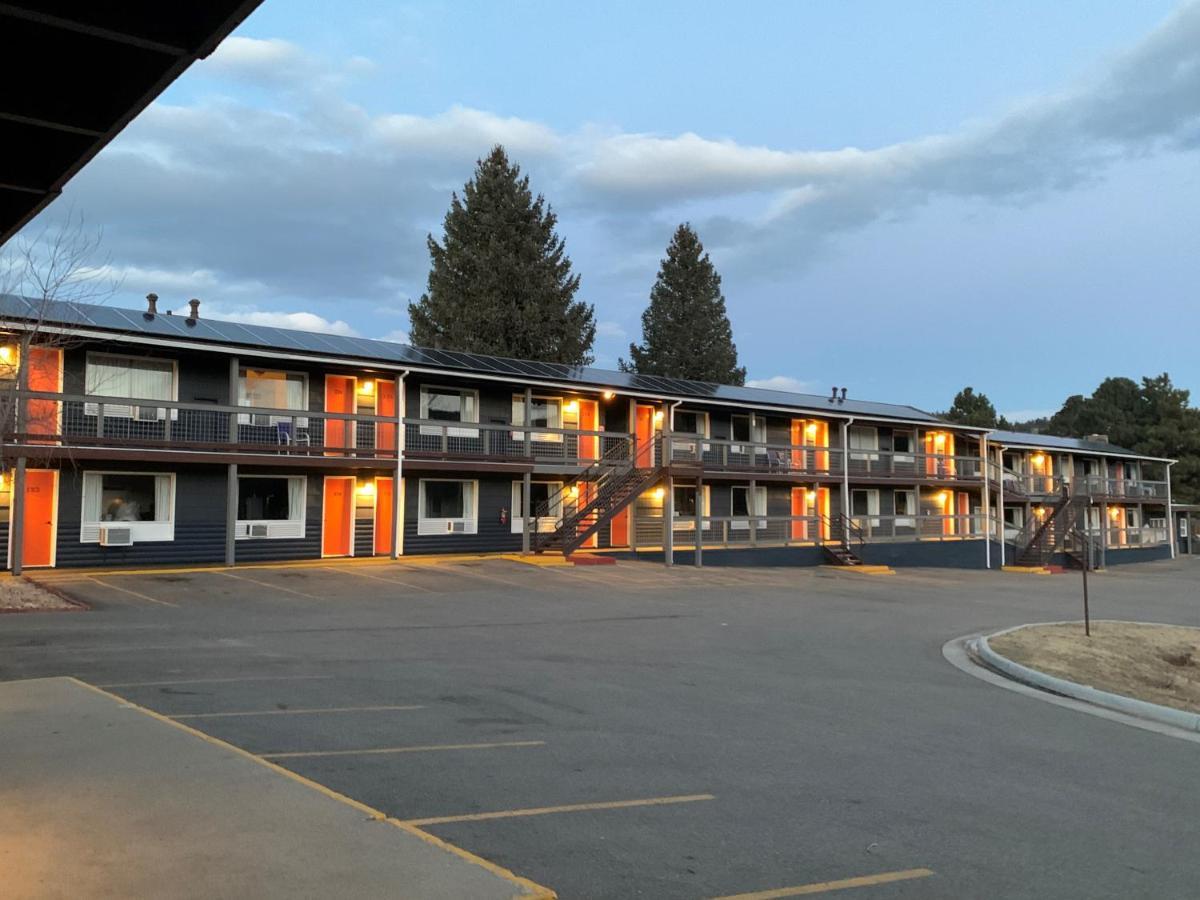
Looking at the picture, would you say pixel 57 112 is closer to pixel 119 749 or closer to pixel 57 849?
pixel 57 849

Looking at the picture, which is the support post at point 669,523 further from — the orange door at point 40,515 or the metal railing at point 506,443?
the orange door at point 40,515

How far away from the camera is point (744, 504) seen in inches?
1425

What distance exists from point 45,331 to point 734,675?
594 inches

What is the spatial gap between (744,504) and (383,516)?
15010mm

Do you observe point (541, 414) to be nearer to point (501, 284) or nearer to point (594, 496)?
point (594, 496)

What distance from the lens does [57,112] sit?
4.52 m

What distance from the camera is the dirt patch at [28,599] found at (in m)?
14.8

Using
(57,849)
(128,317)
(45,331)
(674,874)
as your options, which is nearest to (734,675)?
(674,874)

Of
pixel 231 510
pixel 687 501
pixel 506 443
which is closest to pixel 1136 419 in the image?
pixel 687 501

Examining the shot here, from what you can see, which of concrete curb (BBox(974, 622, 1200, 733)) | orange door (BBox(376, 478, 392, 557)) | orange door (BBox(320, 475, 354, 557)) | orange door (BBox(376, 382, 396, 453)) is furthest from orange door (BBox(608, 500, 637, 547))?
concrete curb (BBox(974, 622, 1200, 733))

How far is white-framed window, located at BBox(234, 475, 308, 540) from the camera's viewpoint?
24266 millimetres

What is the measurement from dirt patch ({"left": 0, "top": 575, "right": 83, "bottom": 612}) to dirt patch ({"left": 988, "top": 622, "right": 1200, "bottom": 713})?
1464 centimetres

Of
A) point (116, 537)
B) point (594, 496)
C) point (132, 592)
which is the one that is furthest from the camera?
point (594, 496)

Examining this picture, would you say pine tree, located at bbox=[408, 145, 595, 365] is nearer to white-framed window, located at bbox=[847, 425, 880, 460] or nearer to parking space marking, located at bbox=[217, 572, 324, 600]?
white-framed window, located at bbox=[847, 425, 880, 460]
